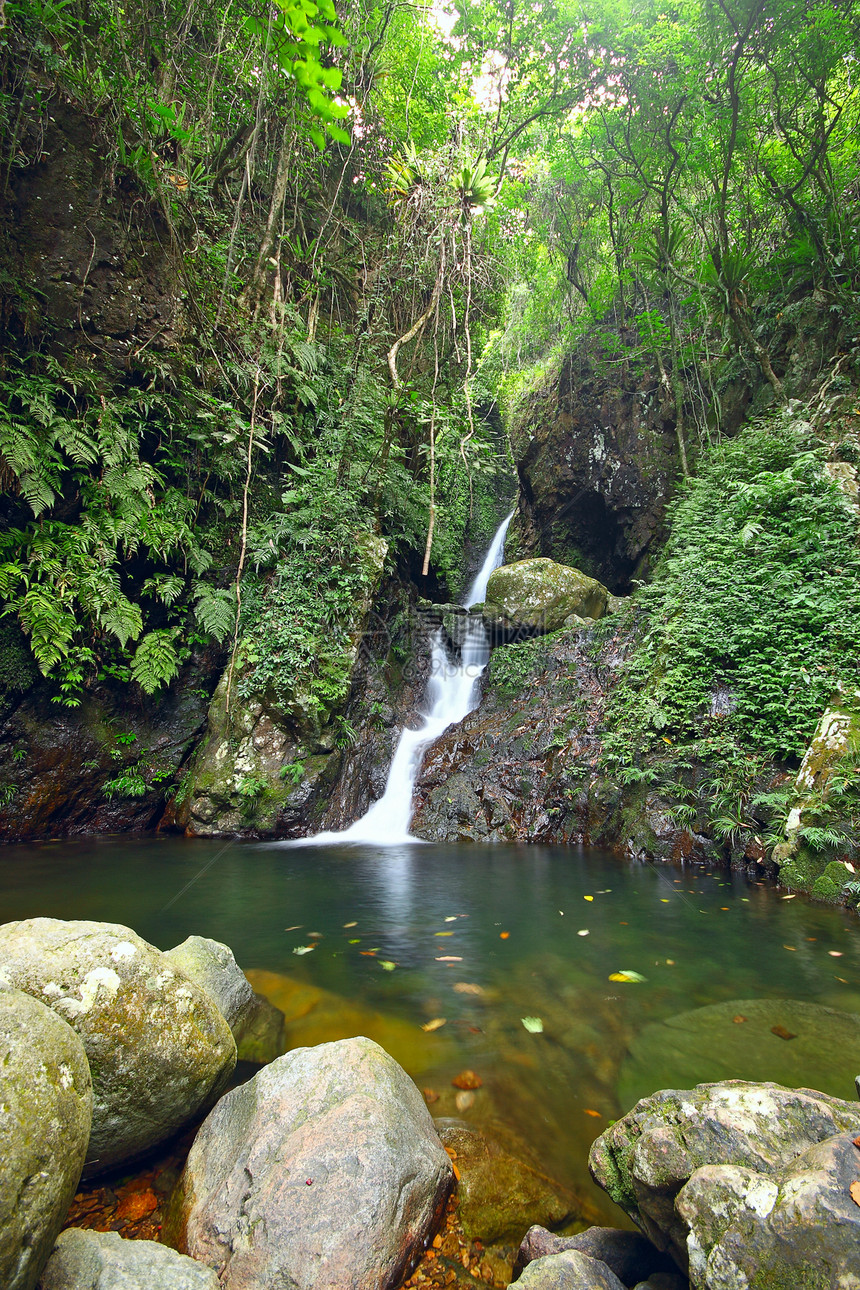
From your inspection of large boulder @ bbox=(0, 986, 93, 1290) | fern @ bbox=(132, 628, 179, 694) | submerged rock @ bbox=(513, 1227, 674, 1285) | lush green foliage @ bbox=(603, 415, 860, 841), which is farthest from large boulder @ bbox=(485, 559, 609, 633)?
large boulder @ bbox=(0, 986, 93, 1290)

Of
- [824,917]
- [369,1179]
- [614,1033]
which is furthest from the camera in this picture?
[824,917]

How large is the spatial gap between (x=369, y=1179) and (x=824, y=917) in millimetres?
4586

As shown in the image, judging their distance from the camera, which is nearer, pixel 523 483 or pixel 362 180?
pixel 362 180

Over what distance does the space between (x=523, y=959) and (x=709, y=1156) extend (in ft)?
8.69

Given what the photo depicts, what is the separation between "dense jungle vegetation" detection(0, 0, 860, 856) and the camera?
7293 mm

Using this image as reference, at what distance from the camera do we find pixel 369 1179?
5.76ft

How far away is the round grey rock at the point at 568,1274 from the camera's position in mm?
1446

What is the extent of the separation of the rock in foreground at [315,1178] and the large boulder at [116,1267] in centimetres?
18

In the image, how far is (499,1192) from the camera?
2.00 meters

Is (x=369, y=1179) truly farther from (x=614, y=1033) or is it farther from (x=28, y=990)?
(x=614, y=1033)

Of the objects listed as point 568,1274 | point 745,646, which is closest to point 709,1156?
point 568,1274

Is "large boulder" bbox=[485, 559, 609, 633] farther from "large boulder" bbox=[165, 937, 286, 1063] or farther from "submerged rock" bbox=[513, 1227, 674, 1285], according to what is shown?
"submerged rock" bbox=[513, 1227, 674, 1285]

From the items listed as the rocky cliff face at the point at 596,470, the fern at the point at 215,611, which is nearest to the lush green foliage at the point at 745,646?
the rocky cliff face at the point at 596,470

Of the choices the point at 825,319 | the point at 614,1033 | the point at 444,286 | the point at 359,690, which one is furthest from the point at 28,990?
the point at 825,319
